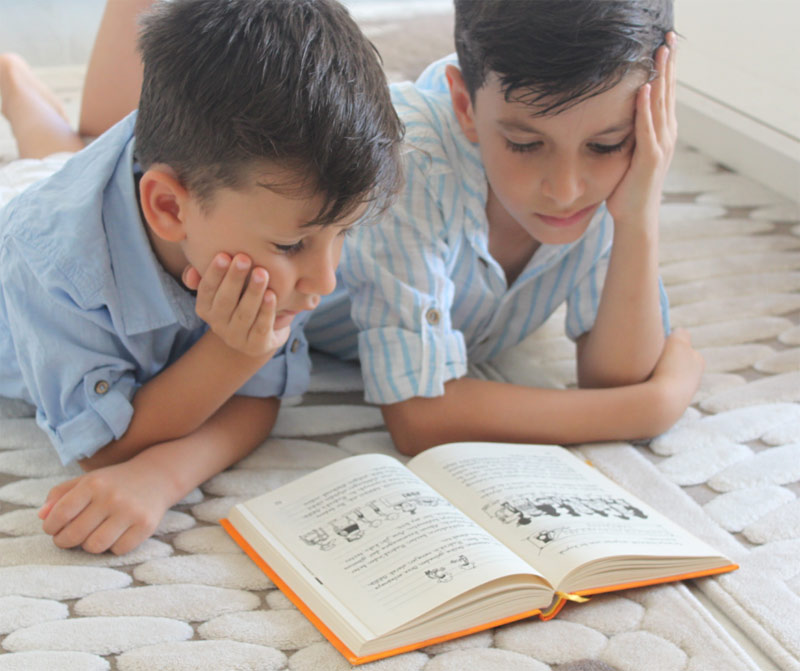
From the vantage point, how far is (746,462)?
1.07 meters

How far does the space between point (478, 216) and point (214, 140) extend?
0.39 meters

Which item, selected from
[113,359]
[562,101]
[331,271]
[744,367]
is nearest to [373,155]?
[331,271]

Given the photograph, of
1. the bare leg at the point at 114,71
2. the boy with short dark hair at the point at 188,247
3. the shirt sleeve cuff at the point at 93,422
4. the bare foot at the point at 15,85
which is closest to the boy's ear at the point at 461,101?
the boy with short dark hair at the point at 188,247

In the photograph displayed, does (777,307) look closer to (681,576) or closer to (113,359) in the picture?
(681,576)

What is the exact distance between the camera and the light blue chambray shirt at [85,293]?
93cm

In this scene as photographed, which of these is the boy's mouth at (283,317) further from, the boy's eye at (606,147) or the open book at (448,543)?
the boy's eye at (606,147)

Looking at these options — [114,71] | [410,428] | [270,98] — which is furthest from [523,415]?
[114,71]

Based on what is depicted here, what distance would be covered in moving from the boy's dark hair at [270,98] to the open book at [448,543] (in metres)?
0.27

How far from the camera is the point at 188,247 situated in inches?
35.2

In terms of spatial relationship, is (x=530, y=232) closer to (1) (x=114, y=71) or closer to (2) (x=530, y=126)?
(2) (x=530, y=126)

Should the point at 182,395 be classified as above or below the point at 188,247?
below

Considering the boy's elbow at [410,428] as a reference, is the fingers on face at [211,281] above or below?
above

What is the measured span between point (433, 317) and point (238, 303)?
25cm

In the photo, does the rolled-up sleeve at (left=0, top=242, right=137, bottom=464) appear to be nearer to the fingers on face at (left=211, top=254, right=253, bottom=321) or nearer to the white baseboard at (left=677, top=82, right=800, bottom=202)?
the fingers on face at (left=211, top=254, right=253, bottom=321)
